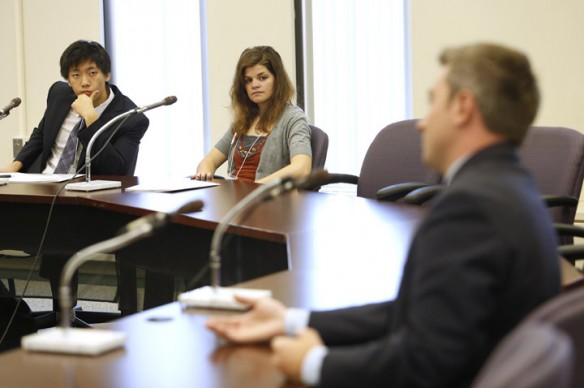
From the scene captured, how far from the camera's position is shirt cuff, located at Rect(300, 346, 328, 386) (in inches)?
46.7

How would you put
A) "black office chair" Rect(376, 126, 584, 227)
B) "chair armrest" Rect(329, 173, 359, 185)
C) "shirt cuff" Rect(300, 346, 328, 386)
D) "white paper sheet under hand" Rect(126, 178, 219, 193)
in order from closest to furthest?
"shirt cuff" Rect(300, 346, 328, 386) → "black office chair" Rect(376, 126, 584, 227) → "white paper sheet under hand" Rect(126, 178, 219, 193) → "chair armrest" Rect(329, 173, 359, 185)

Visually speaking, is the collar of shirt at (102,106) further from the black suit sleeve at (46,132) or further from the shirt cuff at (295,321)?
the shirt cuff at (295,321)

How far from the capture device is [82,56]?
4199 mm

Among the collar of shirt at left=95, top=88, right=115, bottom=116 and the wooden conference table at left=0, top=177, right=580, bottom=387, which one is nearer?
the wooden conference table at left=0, top=177, right=580, bottom=387

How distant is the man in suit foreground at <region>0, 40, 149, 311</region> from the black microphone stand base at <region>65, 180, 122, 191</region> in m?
0.50

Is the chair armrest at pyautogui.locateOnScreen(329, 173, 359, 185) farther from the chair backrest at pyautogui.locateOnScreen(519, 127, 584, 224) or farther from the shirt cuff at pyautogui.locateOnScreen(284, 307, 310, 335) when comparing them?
the shirt cuff at pyautogui.locateOnScreen(284, 307, 310, 335)

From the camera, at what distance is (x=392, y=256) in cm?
203

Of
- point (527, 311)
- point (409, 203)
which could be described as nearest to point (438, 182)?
point (409, 203)

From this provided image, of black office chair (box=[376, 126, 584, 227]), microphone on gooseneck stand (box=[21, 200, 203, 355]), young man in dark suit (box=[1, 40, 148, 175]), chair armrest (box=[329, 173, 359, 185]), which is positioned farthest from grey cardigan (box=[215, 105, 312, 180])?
microphone on gooseneck stand (box=[21, 200, 203, 355])

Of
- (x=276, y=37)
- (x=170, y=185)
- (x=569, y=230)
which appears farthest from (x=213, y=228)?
(x=276, y=37)

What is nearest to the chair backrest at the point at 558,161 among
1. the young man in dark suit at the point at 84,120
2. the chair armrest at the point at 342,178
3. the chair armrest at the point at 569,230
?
the chair armrest at the point at 569,230

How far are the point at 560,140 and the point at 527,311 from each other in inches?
79.9

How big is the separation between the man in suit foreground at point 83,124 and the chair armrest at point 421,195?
1.50 metres

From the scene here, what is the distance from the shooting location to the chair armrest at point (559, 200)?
2816mm
